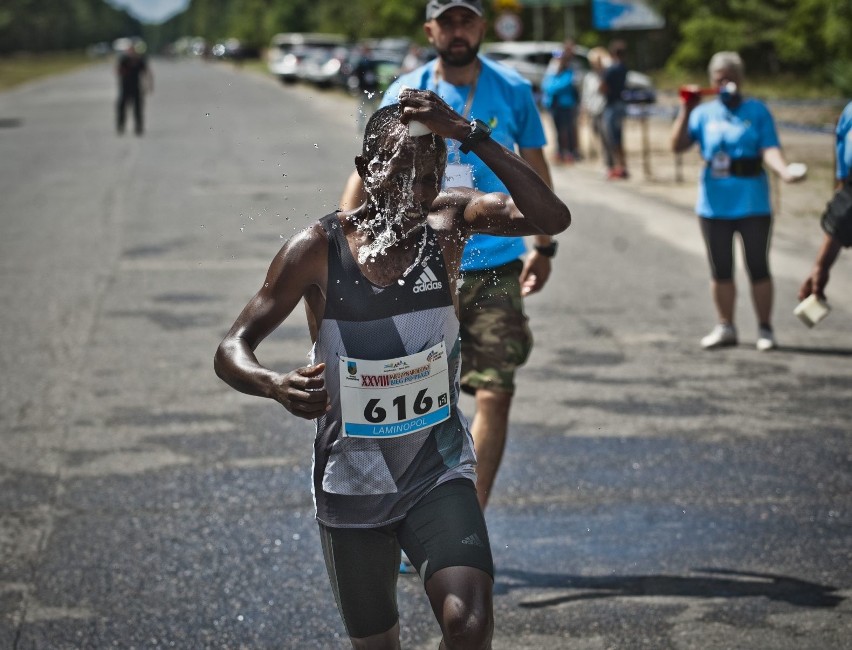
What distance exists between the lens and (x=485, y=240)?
5.18m

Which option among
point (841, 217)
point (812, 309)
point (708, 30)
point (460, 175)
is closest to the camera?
point (460, 175)

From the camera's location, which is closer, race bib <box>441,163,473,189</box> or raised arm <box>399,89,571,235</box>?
raised arm <box>399,89,571,235</box>

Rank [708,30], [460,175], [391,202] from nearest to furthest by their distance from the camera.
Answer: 1. [391,202]
2. [460,175]
3. [708,30]

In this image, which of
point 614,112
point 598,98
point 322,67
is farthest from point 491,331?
point 322,67

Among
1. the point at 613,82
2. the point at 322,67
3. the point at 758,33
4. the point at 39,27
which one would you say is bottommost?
the point at 39,27

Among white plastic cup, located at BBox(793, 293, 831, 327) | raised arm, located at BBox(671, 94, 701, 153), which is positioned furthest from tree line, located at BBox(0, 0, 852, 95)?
white plastic cup, located at BBox(793, 293, 831, 327)

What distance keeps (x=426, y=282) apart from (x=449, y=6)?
2173 mm

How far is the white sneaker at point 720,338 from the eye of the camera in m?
9.23

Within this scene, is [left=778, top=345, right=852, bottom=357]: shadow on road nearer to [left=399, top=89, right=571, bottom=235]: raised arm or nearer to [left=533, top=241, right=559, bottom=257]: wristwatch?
[left=533, top=241, right=559, bottom=257]: wristwatch

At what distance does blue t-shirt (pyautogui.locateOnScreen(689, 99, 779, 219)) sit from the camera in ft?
29.9

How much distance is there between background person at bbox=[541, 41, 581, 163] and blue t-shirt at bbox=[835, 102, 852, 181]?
49.1ft

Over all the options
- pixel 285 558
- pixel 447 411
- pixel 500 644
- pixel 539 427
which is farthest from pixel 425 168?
pixel 539 427

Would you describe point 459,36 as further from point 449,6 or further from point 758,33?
point 758,33

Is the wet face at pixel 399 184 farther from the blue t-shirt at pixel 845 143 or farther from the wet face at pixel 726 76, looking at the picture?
the wet face at pixel 726 76
